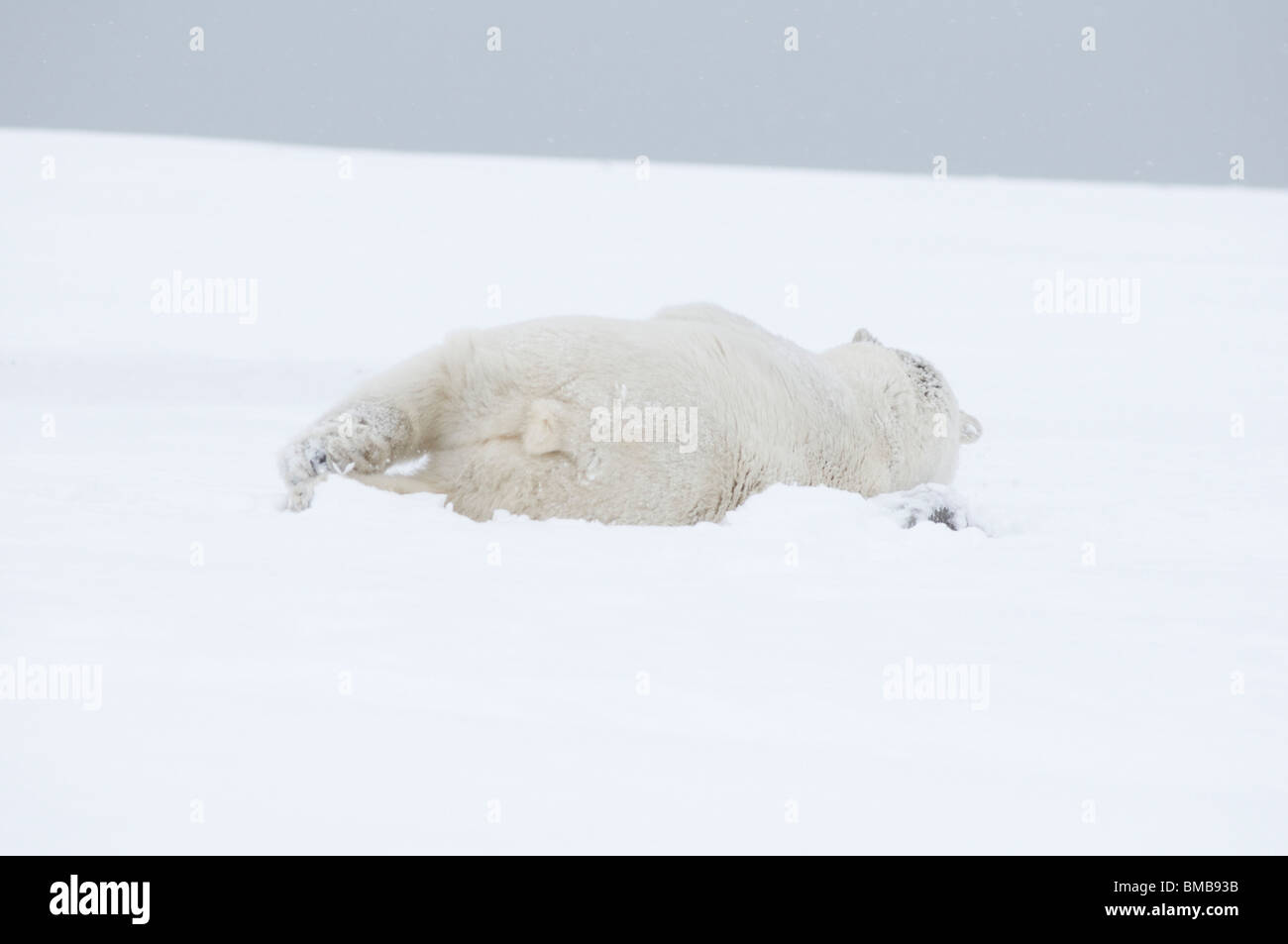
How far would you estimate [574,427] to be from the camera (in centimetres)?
420

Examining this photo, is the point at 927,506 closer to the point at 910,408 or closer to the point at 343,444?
the point at 910,408

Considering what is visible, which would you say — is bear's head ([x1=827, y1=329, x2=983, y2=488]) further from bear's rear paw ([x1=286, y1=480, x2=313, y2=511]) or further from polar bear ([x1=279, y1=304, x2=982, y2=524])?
bear's rear paw ([x1=286, y1=480, x2=313, y2=511])

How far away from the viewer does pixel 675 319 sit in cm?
512

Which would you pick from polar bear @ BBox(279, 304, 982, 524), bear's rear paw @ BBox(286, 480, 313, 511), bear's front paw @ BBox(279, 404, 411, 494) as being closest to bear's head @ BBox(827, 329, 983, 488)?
polar bear @ BBox(279, 304, 982, 524)

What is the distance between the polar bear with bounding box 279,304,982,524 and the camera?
4246 mm

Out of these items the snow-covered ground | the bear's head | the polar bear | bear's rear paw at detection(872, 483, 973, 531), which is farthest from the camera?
the bear's head

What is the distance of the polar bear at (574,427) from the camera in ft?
13.9

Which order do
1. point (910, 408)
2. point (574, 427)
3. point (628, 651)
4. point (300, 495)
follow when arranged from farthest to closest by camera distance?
1. point (910, 408)
2. point (300, 495)
3. point (574, 427)
4. point (628, 651)

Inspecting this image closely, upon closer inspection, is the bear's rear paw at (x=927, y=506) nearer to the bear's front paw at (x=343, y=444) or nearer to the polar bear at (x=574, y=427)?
the polar bear at (x=574, y=427)

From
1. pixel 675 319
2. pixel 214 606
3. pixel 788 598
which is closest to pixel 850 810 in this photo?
pixel 788 598

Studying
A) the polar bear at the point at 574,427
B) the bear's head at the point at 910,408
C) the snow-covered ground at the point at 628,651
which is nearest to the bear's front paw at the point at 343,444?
the polar bear at the point at 574,427

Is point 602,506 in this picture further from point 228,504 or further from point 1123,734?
point 1123,734

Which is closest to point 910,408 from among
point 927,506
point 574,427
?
point 927,506

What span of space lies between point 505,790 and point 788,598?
55.6 inches
